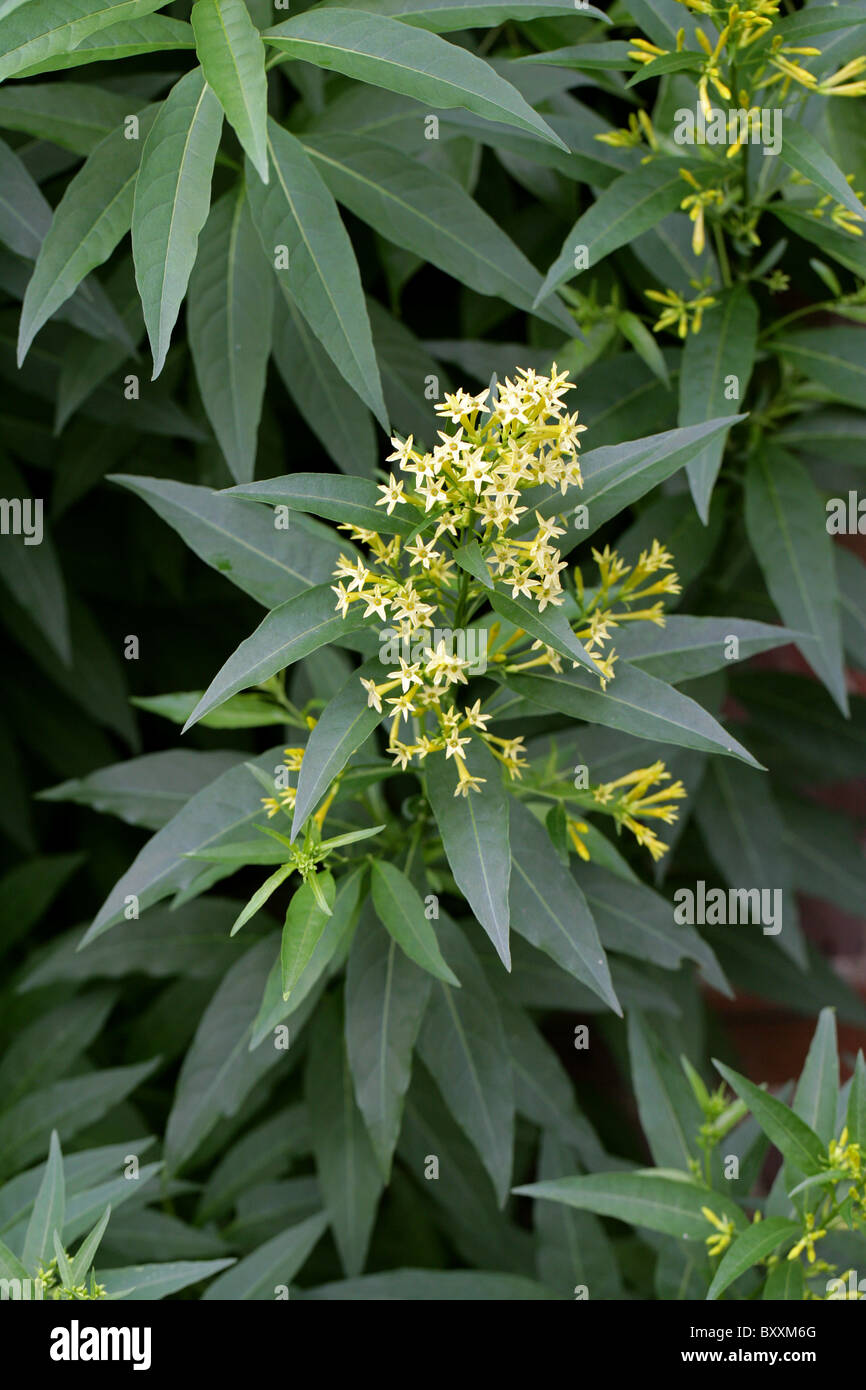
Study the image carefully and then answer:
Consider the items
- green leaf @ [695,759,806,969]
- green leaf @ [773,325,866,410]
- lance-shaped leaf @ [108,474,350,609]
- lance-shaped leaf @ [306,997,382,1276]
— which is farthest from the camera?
green leaf @ [695,759,806,969]

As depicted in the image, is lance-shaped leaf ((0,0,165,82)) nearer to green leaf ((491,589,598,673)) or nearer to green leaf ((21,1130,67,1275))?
green leaf ((491,589,598,673))

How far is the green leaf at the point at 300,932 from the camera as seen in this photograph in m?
0.83

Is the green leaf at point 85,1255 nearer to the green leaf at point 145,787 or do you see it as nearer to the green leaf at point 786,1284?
the green leaf at point 145,787

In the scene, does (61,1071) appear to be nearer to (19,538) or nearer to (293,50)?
(19,538)

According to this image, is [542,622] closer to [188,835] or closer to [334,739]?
[334,739]

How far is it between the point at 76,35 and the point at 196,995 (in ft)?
3.80

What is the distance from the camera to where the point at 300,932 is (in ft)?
2.78

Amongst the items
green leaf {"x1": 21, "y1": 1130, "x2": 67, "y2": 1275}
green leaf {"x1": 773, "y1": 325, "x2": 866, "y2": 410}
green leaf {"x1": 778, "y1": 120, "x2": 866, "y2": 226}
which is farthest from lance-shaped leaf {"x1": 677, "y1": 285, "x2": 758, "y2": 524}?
green leaf {"x1": 21, "y1": 1130, "x2": 67, "y2": 1275}

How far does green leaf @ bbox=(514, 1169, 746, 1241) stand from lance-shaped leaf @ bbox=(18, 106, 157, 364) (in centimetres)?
88

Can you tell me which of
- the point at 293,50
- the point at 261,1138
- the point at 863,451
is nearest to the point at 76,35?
the point at 293,50

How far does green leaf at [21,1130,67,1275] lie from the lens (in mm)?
1030

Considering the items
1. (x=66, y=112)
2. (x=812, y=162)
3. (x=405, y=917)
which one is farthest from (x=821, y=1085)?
(x=66, y=112)

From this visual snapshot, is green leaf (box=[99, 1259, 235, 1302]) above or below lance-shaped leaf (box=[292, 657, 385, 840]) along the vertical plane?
below

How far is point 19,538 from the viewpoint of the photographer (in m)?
1.44
